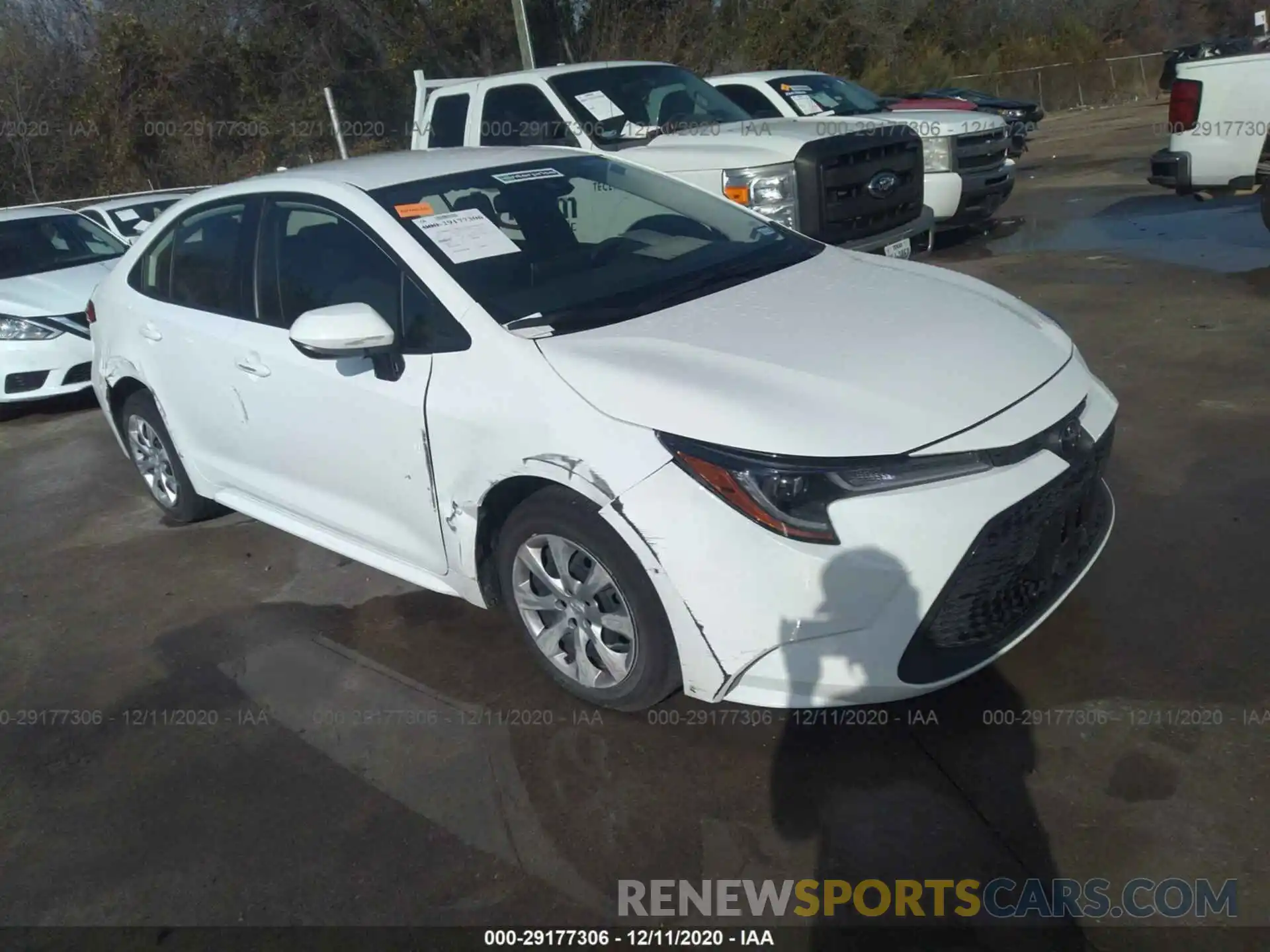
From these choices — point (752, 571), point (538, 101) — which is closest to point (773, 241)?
point (752, 571)

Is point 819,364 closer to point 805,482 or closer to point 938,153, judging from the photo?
point 805,482

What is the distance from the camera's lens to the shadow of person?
103 inches

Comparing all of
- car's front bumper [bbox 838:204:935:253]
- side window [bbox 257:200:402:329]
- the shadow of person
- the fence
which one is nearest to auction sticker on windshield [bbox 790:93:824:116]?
car's front bumper [bbox 838:204:935:253]

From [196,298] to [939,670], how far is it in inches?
139

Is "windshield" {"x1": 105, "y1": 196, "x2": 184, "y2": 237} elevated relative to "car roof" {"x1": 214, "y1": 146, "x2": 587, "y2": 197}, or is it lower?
lower

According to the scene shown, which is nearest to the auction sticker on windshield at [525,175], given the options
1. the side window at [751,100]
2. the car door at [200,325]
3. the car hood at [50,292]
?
the car door at [200,325]

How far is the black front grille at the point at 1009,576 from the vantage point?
290cm

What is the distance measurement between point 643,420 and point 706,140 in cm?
559

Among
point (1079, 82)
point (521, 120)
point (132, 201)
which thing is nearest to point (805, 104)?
point (521, 120)

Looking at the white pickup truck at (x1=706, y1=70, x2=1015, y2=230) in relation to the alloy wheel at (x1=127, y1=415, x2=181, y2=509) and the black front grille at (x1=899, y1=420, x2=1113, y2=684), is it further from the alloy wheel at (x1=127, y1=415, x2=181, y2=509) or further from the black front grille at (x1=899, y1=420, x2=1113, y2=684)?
the black front grille at (x1=899, y1=420, x2=1113, y2=684)

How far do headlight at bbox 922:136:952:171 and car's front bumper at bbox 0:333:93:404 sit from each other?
7194mm

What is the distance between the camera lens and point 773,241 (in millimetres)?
4324

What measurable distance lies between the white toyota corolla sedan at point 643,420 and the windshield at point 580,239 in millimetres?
15

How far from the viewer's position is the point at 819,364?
3.15 m
